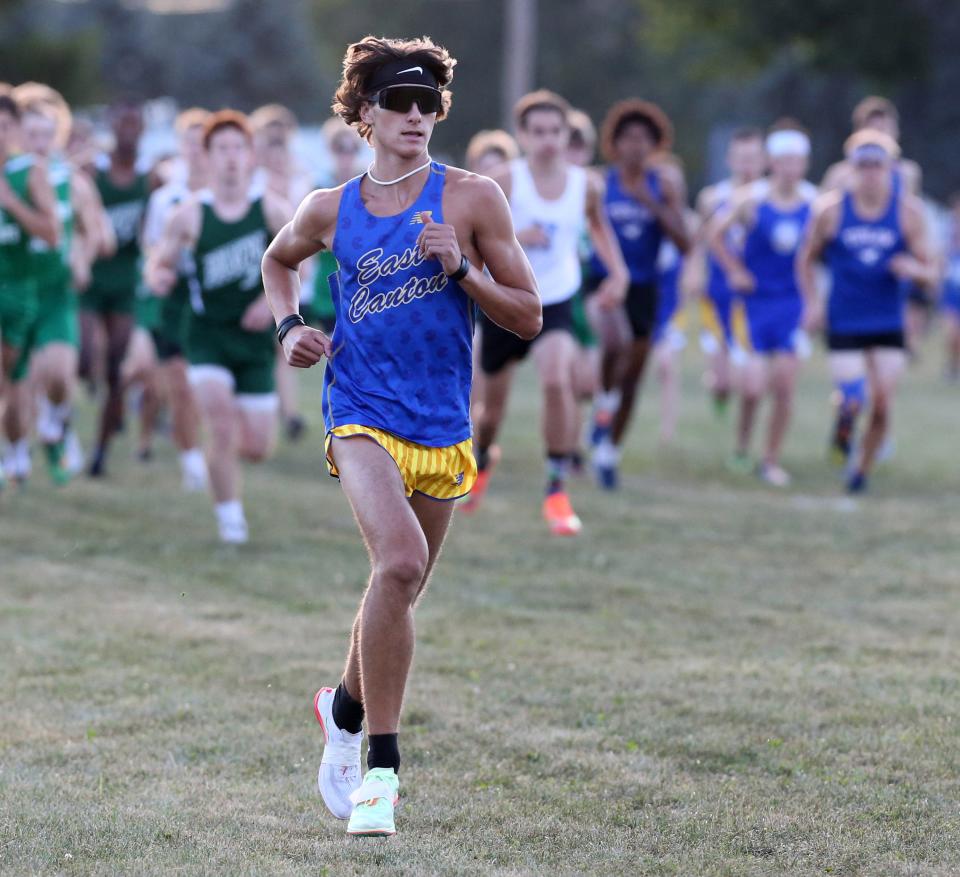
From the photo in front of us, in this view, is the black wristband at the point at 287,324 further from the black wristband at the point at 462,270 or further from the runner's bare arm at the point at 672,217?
the runner's bare arm at the point at 672,217

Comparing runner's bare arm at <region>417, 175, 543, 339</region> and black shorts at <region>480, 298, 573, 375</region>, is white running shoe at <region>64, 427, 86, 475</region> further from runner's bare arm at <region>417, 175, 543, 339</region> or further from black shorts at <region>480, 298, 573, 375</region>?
runner's bare arm at <region>417, 175, 543, 339</region>

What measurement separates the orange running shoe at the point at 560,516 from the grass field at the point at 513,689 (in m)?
0.16

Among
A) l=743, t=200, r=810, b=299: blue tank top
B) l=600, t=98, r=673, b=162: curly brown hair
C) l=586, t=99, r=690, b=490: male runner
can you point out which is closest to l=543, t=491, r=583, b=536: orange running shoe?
l=586, t=99, r=690, b=490: male runner

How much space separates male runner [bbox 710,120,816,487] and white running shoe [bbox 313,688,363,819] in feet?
25.9

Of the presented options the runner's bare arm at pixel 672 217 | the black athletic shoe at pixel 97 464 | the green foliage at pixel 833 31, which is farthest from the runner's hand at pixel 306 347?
the green foliage at pixel 833 31

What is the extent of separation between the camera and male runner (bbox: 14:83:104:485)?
1023 cm

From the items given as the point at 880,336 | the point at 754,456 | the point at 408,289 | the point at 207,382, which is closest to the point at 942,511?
the point at 880,336

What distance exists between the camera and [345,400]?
4.76m

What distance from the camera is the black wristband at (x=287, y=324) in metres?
4.85

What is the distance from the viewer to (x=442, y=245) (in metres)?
4.54

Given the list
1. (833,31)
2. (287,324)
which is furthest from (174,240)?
(833,31)

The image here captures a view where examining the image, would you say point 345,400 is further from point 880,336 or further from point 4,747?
point 880,336

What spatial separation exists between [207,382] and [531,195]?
87.1 inches

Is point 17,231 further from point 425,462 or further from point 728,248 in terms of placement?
point 425,462
